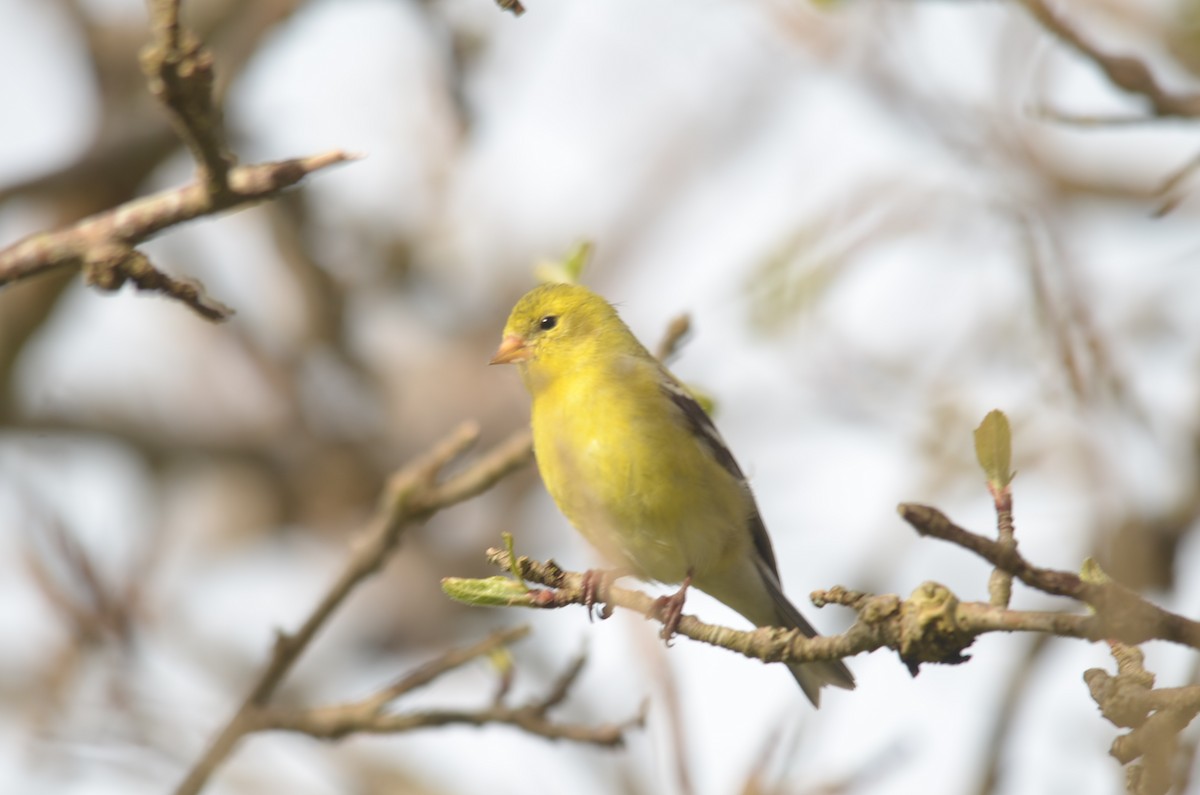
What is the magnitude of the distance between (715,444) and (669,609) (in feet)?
3.75

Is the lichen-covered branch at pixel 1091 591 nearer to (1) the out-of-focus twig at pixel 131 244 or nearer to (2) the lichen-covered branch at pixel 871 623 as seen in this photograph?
(2) the lichen-covered branch at pixel 871 623

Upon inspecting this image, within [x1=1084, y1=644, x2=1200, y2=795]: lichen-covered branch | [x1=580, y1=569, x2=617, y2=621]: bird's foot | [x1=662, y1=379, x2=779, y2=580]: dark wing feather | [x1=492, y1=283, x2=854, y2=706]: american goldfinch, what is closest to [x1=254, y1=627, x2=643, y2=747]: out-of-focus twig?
[x1=580, y1=569, x2=617, y2=621]: bird's foot

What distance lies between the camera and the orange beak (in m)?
5.45

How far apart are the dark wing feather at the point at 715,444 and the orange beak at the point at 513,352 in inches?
27.1

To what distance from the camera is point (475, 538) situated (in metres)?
10.2

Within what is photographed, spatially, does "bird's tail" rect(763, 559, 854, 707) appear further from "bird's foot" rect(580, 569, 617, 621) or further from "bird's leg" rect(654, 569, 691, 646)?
"bird's foot" rect(580, 569, 617, 621)

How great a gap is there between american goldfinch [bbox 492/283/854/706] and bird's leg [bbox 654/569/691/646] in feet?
0.43

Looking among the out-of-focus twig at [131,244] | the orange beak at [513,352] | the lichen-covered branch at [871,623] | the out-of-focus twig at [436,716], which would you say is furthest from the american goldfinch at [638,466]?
the out-of-focus twig at [131,244]

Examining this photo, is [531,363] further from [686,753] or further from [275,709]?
[686,753]

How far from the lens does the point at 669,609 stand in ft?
13.5

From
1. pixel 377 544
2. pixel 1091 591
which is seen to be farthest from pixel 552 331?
pixel 1091 591

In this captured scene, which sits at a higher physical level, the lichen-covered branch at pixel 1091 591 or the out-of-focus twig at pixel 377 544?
the out-of-focus twig at pixel 377 544

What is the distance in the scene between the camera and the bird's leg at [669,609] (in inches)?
139

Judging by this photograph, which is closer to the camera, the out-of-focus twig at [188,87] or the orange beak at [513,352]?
the out-of-focus twig at [188,87]
